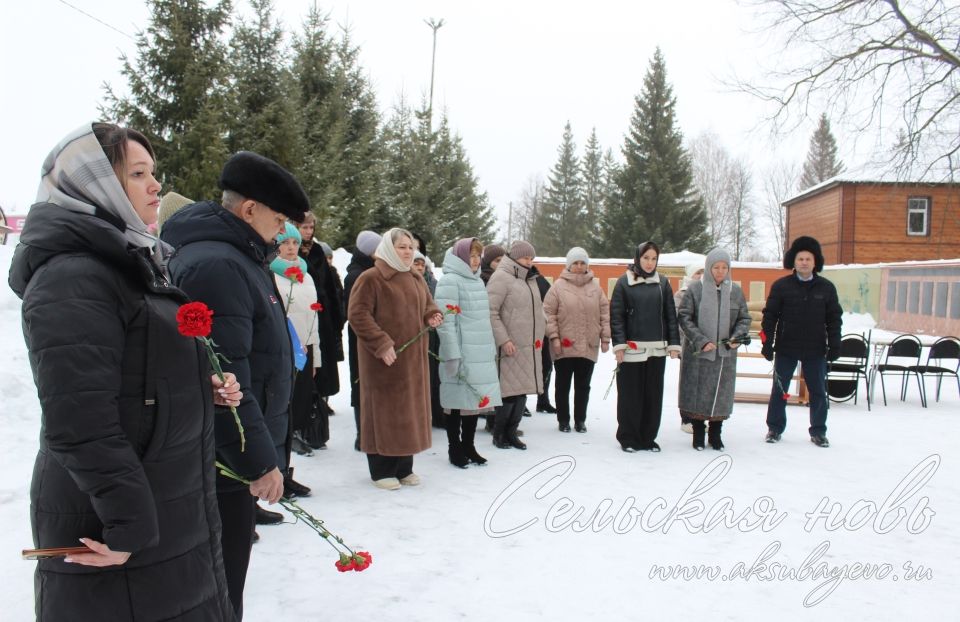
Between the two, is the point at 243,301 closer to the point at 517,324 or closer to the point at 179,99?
the point at 517,324

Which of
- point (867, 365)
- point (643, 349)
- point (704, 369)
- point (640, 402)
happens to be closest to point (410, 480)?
point (640, 402)

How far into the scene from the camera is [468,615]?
333cm

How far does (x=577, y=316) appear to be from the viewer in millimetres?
7406

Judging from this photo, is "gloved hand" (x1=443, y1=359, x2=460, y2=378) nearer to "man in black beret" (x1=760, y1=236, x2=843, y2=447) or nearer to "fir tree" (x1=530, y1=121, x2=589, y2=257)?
"man in black beret" (x1=760, y1=236, x2=843, y2=447)

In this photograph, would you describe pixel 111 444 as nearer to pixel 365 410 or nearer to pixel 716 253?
pixel 365 410

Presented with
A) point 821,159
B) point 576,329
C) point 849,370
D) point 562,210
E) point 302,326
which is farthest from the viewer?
point 821,159

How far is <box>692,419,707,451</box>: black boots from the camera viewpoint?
6816 mm

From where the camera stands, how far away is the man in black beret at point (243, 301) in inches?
88.5

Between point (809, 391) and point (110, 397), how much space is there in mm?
6853

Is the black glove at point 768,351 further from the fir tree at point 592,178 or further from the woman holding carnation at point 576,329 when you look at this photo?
the fir tree at point 592,178

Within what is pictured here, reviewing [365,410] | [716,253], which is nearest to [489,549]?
[365,410]

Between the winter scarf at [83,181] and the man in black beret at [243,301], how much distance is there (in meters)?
0.66

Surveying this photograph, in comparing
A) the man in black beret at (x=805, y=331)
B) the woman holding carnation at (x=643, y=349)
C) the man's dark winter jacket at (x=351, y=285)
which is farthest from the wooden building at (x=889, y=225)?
the man's dark winter jacket at (x=351, y=285)

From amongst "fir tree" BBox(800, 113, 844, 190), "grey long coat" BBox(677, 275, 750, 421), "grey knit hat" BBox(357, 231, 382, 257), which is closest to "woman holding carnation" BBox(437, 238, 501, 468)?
"grey knit hat" BBox(357, 231, 382, 257)
